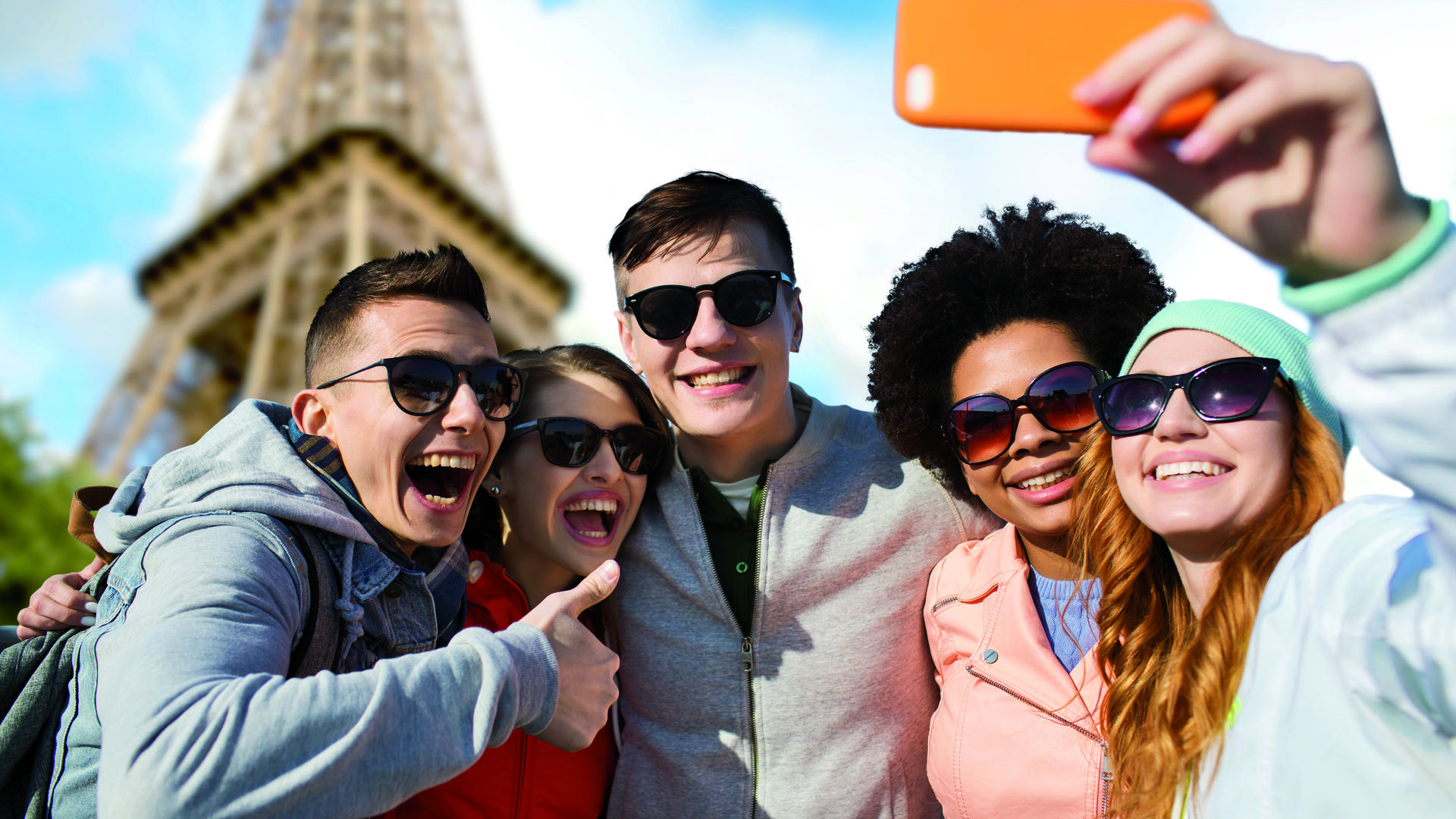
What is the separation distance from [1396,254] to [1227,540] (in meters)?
1.41

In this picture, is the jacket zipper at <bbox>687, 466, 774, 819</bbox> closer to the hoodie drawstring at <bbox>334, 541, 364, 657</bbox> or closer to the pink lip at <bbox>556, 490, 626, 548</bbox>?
the pink lip at <bbox>556, 490, 626, 548</bbox>

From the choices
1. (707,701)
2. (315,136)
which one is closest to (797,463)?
(707,701)

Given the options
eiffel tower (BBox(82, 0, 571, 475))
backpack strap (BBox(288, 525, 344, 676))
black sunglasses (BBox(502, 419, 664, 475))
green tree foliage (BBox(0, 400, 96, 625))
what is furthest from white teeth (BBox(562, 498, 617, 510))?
eiffel tower (BBox(82, 0, 571, 475))

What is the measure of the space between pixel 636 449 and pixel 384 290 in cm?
105

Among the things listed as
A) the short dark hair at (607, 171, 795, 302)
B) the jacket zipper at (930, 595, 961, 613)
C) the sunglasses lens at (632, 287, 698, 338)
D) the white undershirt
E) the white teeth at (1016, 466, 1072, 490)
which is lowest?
the jacket zipper at (930, 595, 961, 613)

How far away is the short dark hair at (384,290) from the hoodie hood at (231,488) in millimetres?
350

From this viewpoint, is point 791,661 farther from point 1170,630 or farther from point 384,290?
point 384,290

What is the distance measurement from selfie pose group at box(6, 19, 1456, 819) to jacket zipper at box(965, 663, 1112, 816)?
0.01 metres

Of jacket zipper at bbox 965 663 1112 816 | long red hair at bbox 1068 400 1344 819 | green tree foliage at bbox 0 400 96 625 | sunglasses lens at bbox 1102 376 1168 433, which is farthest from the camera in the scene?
green tree foliage at bbox 0 400 96 625

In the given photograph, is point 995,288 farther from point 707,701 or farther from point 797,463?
point 707,701

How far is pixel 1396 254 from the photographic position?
A: 0.97m

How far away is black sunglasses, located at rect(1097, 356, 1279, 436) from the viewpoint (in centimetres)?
217

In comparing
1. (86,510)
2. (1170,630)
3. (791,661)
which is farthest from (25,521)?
(1170,630)

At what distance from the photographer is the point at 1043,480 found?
3037mm
